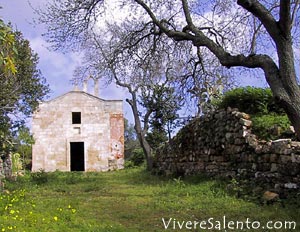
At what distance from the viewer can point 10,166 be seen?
15852 mm

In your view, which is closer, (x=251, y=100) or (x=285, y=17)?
(x=285, y=17)

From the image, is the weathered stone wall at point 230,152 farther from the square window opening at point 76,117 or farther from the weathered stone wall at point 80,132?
the square window opening at point 76,117

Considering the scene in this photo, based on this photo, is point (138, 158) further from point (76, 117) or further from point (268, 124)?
point (268, 124)

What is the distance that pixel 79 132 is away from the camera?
26.9 metres

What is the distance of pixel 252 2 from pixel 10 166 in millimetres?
12743

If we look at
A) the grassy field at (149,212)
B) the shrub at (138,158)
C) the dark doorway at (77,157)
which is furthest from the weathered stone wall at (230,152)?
the dark doorway at (77,157)

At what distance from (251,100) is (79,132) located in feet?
57.1

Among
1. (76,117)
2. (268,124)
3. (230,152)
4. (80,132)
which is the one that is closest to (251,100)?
(268,124)

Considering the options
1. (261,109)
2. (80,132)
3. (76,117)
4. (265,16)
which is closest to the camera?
(265,16)

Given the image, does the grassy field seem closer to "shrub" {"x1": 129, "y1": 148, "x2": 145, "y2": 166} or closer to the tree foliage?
the tree foliage

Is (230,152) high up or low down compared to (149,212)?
up

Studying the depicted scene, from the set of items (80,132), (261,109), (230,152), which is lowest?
(230,152)

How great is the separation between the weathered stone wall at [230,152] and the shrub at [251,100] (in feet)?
1.80

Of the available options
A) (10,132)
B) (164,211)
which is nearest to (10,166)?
(10,132)
